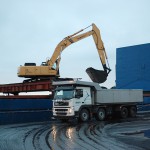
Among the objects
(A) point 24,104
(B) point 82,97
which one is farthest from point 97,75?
(A) point 24,104

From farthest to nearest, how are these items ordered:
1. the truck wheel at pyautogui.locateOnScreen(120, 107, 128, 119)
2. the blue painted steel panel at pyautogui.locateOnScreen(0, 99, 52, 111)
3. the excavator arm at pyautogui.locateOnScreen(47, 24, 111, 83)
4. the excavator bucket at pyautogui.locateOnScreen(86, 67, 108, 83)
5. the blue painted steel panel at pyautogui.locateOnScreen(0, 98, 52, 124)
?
the excavator arm at pyautogui.locateOnScreen(47, 24, 111, 83) → the excavator bucket at pyautogui.locateOnScreen(86, 67, 108, 83) → the truck wheel at pyautogui.locateOnScreen(120, 107, 128, 119) → the blue painted steel panel at pyautogui.locateOnScreen(0, 99, 52, 111) → the blue painted steel panel at pyautogui.locateOnScreen(0, 98, 52, 124)

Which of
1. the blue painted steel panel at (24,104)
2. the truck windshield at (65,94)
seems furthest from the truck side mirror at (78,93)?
the blue painted steel panel at (24,104)

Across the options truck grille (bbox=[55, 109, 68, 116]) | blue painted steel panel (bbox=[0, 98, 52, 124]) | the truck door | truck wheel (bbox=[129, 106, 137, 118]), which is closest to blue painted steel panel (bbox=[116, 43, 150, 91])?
truck wheel (bbox=[129, 106, 137, 118])

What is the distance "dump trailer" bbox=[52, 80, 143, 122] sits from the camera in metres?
21.4

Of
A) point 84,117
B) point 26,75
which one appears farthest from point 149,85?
point 84,117

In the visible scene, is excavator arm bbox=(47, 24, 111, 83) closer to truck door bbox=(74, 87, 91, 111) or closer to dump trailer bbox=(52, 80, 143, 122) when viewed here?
dump trailer bbox=(52, 80, 143, 122)

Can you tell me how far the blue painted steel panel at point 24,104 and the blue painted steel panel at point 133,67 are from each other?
3346 cm

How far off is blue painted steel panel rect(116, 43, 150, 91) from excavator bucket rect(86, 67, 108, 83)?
24.5 meters

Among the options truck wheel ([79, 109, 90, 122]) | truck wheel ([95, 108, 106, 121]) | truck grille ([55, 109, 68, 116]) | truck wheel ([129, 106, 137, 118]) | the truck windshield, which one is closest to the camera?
truck grille ([55, 109, 68, 116])

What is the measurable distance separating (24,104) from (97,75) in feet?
35.0

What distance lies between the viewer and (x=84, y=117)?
72.9 feet

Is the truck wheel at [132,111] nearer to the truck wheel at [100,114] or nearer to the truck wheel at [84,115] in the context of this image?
the truck wheel at [100,114]

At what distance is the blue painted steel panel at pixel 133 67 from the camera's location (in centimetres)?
5522

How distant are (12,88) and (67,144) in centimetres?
2282
